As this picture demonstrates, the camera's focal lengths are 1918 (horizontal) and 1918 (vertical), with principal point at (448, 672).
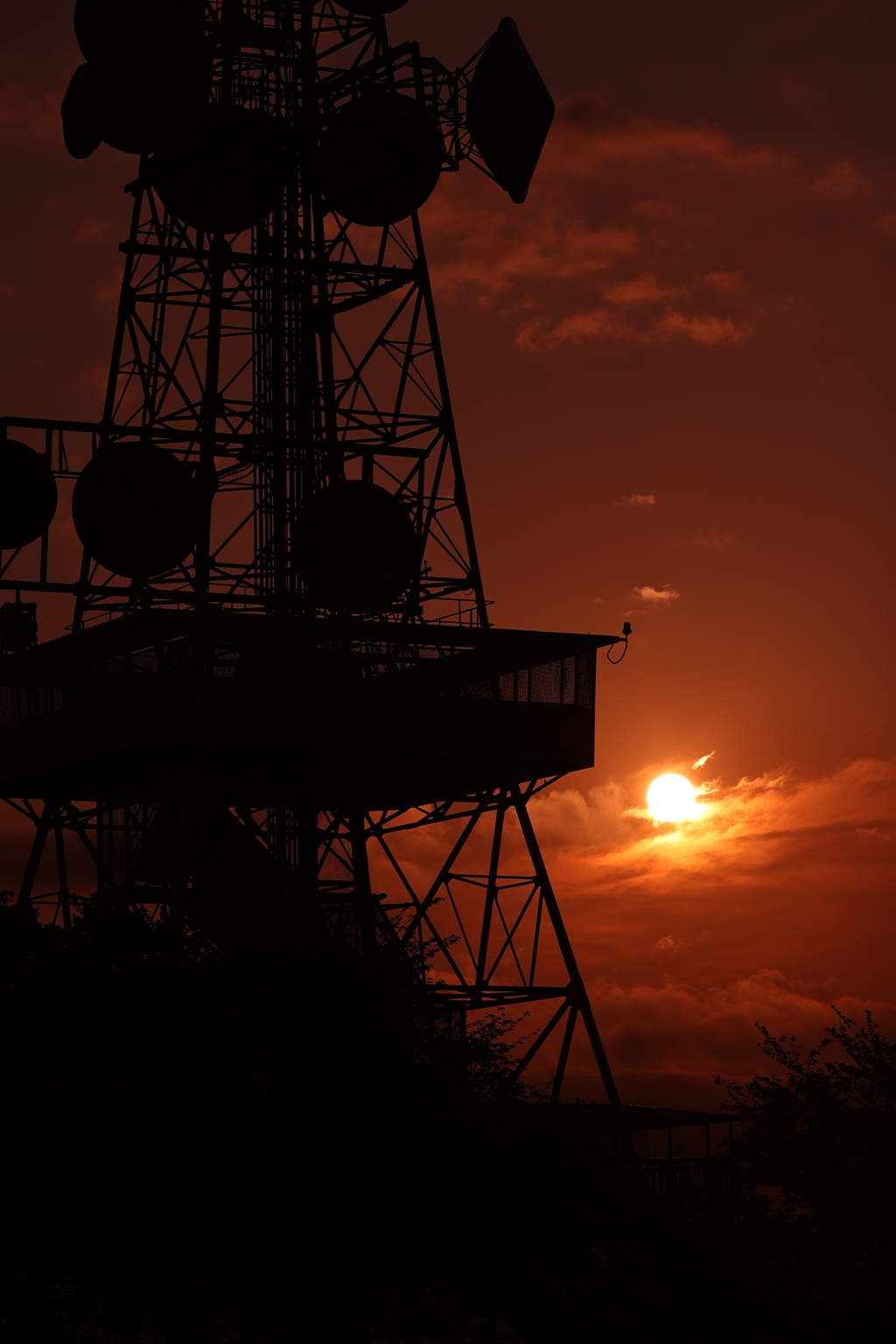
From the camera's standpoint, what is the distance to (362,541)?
204 feet

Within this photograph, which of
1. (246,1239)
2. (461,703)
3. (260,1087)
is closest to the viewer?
(246,1239)

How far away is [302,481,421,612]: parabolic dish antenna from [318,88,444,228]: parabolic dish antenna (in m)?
10.3

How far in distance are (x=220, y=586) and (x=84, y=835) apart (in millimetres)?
9684

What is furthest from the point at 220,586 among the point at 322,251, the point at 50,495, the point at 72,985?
the point at 72,985

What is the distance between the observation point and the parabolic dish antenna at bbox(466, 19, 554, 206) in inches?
2438

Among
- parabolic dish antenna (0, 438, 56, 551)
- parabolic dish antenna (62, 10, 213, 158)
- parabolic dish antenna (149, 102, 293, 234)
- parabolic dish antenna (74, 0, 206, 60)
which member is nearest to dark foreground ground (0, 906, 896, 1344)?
parabolic dish antenna (0, 438, 56, 551)

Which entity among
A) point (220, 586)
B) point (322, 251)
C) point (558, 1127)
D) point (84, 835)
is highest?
point (322, 251)

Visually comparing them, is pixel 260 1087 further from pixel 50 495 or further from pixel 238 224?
pixel 238 224

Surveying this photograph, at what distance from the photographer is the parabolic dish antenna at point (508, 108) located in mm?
61938

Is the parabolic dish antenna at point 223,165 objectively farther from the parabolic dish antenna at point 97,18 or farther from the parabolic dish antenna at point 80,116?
the parabolic dish antenna at point 97,18

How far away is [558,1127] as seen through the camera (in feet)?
140

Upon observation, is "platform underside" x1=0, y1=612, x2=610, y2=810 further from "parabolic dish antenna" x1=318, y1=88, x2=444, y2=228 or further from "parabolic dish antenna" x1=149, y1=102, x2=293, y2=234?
"parabolic dish antenna" x1=318, y1=88, x2=444, y2=228

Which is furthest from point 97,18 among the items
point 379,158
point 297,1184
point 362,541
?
point 297,1184

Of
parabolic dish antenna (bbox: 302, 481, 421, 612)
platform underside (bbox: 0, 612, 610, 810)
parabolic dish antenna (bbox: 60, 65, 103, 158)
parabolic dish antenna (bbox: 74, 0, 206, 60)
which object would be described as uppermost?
parabolic dish antenna (bbox: 74, 0, 206, 60)
